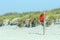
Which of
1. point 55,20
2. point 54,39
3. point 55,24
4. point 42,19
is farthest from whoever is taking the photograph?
point 55,20

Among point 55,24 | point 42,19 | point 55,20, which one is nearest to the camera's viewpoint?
point 42,19

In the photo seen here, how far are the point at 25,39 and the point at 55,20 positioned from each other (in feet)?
24.3

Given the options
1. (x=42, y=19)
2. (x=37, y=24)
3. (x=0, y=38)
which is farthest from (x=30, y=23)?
(x=0, y=38)

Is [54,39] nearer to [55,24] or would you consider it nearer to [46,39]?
[46,39]

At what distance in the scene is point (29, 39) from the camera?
11.9 metres

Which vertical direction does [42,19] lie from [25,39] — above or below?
above

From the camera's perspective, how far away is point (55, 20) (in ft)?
62.3

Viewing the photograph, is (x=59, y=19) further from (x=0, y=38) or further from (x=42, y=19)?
(x=0, y=38)

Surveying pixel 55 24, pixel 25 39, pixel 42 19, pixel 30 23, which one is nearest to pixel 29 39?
pixel 25 39

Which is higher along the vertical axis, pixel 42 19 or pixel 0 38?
pixel 42 19

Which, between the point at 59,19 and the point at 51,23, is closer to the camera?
the point at 51,23

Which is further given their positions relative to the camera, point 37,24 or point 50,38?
point 37,24

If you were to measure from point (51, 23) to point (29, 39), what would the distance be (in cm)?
602

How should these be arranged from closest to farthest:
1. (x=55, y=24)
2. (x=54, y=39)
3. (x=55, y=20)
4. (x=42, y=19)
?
(x=54, y=39) < (x=42, y=19) < (x=55, y=24) < (x=55, y=20)
